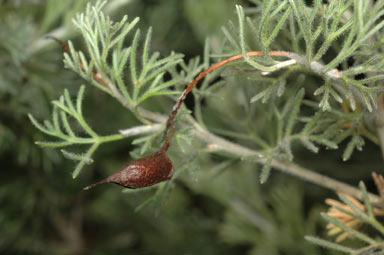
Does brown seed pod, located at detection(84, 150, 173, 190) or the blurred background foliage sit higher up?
brown seed pod, located at detection(84, 150, 173, 190)

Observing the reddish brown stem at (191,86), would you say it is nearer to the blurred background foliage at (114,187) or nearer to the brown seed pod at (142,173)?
the brown seed pod at (142,173)

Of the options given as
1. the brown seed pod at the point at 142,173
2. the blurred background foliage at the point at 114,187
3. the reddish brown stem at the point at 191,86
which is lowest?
the blurred background foliage at the point at 114,187

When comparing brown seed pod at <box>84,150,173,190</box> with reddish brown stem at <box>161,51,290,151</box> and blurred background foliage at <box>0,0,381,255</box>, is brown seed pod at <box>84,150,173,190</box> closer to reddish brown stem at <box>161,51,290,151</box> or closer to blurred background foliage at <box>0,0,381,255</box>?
reddish brown stem at <box>161,51,290,151</box>

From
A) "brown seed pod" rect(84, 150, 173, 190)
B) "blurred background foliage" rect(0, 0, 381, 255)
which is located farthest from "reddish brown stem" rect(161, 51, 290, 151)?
Result: "blurred background foliage" rect(0, 0, 381, 255)

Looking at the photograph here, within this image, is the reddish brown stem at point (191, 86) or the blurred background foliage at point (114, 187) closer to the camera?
the reddish brown stem at point (191, 86)

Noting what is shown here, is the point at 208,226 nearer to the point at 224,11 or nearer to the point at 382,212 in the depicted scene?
the point at 224,11

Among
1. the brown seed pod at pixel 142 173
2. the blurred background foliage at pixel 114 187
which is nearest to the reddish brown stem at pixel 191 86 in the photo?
the brown seed pod at pixel 142 173

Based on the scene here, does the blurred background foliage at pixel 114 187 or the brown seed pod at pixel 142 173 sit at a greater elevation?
the brown seed pod at pixel 142 173

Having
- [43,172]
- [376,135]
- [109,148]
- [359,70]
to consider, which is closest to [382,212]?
[376,135]

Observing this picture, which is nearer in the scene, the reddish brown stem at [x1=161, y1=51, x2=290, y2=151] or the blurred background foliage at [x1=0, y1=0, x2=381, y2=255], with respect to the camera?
the reddish brown stem at [x1=161, y1=51, x2=290, y2=151]
